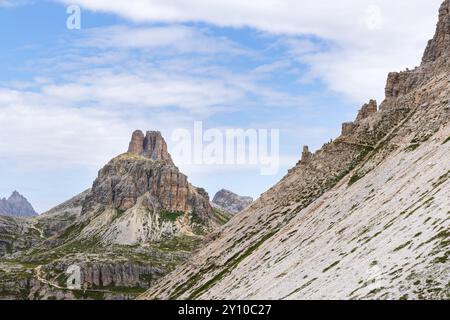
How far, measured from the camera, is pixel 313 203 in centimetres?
13512

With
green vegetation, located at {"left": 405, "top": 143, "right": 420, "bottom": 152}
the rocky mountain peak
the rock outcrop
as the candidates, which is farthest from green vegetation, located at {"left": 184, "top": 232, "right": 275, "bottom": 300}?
the rocky mountain peak

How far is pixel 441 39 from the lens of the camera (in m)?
183

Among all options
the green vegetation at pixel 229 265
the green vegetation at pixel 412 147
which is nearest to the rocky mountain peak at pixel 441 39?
the green vegetation at pixel 412 147

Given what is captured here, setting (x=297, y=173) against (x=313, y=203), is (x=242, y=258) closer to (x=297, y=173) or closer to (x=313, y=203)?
(x=313, y=203)

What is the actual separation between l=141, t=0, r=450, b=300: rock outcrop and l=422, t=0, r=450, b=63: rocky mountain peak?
1.49ft

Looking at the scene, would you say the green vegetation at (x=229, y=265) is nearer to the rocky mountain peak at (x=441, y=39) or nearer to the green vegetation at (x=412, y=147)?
the green vegetation at (x=412, y=147)

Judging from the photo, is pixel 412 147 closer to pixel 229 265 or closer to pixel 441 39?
pixel 229 265

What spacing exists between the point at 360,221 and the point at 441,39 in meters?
111

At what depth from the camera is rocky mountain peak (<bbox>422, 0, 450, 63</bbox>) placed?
18075 cm

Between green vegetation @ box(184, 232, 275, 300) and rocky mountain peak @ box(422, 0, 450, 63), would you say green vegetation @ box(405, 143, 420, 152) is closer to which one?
green vegetation @ box(184, 232, 275, 300)
